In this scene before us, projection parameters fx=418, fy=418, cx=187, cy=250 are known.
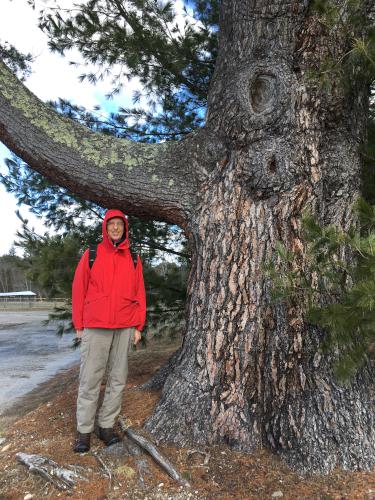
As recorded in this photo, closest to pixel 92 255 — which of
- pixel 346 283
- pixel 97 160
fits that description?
pixel 97 160

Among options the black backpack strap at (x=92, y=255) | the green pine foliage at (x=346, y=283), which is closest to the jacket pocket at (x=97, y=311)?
the black backpack strap at (x=92, y=255)

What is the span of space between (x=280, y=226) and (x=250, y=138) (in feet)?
2.36

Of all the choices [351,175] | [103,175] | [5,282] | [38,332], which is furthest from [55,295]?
[5,282]

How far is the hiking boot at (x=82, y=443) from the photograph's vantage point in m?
2.93

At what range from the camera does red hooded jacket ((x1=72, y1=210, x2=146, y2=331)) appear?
3100mm

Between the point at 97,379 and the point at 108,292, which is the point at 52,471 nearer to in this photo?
the point at 97,379

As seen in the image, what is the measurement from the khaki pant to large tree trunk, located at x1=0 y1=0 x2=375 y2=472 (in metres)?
0.34

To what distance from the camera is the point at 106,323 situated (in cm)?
308

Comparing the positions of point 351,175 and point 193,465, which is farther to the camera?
point 351,175

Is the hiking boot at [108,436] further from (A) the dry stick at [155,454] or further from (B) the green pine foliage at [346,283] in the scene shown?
(B) the green pine foliage at [346,283]

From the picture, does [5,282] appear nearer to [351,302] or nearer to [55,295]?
[55,295]

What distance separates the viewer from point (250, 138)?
3.19 meters

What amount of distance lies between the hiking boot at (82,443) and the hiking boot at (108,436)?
111mm

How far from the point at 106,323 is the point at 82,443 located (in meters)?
0.85
